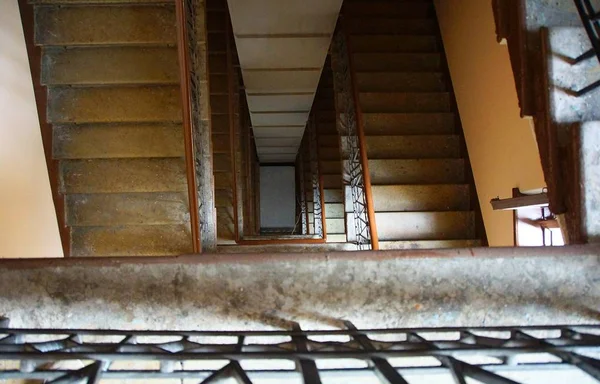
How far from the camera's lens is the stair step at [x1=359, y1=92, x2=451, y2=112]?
4.30 metres

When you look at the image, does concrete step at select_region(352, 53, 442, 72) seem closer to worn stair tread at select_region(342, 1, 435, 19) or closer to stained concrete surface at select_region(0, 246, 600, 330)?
worn stair tread at select_region(342, 1, 435, 19)

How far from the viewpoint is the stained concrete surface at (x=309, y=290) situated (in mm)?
1334

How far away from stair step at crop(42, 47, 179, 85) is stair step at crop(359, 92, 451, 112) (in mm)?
2036

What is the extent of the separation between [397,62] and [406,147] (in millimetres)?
999

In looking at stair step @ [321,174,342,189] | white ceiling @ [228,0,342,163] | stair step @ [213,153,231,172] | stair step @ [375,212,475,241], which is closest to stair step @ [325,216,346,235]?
stair step @ [321,174,342,189]

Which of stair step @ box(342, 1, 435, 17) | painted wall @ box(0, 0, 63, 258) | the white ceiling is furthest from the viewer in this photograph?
stair step @ box(342, 1, 435, 17)

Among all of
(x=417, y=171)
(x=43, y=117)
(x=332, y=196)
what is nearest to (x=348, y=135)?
(x=417, y=171)

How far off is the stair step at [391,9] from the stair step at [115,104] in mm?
2525

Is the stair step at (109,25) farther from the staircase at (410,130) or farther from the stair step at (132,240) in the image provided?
the staircase at (410,130)

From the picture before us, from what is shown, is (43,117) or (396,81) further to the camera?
(396,81)

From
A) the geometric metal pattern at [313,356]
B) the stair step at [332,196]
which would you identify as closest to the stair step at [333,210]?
the stair step at [332,196]

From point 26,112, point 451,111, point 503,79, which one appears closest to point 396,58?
point 451,111

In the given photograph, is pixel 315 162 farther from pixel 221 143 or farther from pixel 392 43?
pixel 392 43

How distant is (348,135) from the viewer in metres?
4.53
